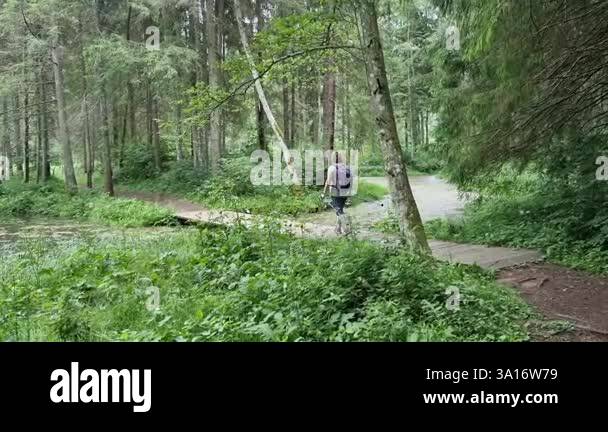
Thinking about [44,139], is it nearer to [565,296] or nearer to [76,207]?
[76,207]

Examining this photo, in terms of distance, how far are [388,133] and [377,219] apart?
6.32 metres

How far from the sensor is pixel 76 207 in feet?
71.7

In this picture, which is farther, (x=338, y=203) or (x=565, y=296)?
(x=338, y=203)

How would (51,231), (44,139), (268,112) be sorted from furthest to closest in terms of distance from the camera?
(44,139) < (268,112) < (51,231)

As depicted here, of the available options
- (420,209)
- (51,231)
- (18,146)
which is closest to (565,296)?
(420,209)

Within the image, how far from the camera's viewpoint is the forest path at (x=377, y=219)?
8.88 m

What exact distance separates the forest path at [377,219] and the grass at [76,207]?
1083mm

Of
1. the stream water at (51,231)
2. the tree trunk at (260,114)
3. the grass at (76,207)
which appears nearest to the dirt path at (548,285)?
the stream water at (51,231)

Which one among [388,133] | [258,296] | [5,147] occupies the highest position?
[5,147]
